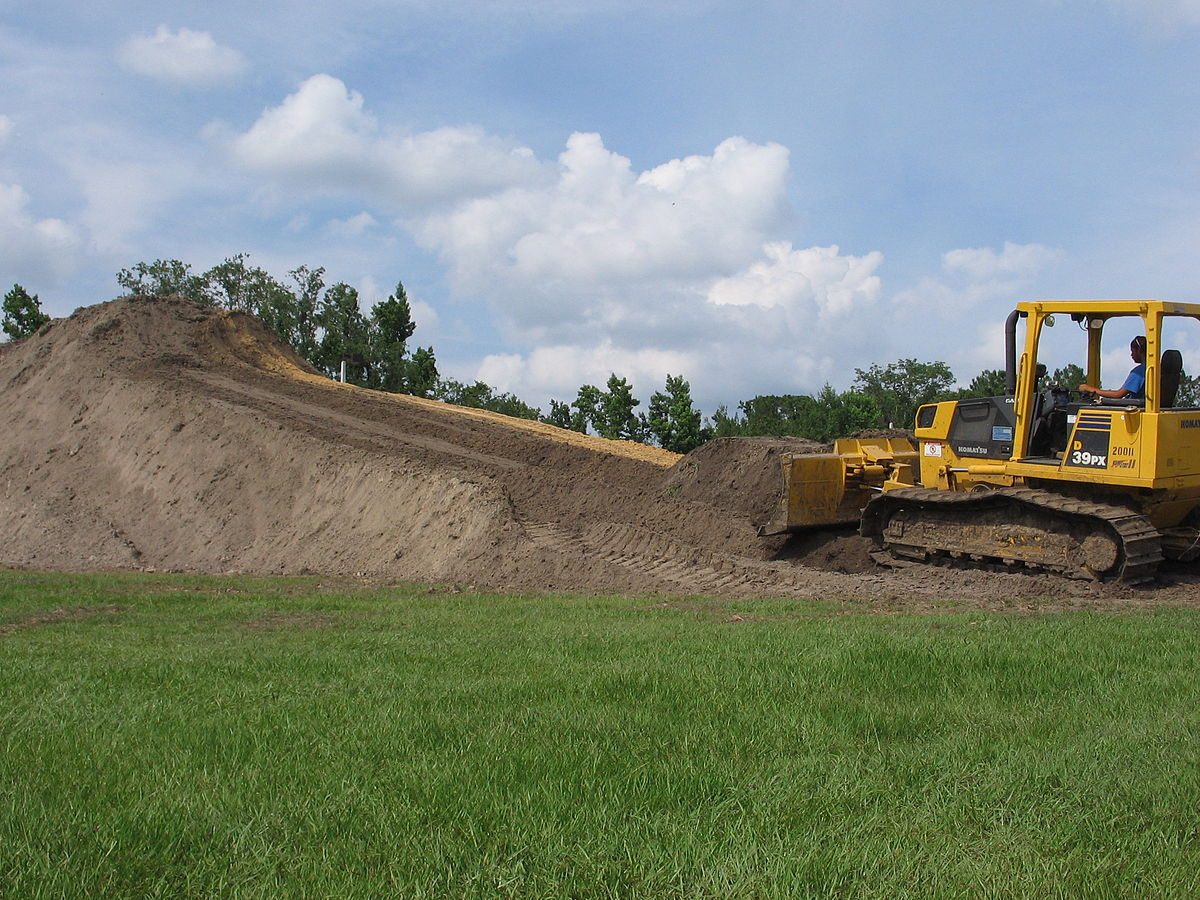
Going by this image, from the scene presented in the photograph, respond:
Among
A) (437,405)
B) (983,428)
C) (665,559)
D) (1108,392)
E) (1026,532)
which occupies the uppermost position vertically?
(437,405)

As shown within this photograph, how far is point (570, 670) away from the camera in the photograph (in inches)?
258

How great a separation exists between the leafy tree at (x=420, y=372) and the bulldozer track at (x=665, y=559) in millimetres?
28968

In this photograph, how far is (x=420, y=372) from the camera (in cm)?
4400

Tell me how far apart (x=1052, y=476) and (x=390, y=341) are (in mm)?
36513

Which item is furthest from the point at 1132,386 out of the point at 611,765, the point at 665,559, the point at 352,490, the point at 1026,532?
the point at 352,490

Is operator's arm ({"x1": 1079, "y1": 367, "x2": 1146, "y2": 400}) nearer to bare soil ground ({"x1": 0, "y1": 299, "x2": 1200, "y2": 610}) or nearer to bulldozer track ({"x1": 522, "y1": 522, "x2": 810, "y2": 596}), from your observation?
bare soil ground ({"x1": 0, "y1": 299, "x2": 1200, "y2": 610})

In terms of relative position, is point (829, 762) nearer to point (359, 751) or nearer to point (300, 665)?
point (359, 751)

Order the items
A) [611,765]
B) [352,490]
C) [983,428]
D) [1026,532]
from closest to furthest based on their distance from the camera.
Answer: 1. [611,765]
2. [1026,532]
3. [983,428]
4. [352,490]

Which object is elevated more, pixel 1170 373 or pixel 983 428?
pixel 1170 373

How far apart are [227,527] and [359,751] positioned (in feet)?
54.7

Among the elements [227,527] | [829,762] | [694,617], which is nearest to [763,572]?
[694,617]

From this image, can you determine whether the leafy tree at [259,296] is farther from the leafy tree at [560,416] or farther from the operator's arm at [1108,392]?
the operator's arm at [1108,392]

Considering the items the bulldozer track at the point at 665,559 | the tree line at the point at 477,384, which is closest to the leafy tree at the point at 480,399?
the tree line at the point at 477,384

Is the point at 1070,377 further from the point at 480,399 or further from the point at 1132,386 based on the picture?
the point at 480,399
